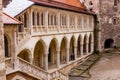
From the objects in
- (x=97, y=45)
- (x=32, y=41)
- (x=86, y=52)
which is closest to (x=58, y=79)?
(x=32, y=41)

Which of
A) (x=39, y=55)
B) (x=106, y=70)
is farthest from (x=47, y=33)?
(x=106, y=70)

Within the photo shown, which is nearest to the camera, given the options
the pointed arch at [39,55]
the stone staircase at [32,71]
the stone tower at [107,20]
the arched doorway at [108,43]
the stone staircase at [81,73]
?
the stone staircase at [32,71]

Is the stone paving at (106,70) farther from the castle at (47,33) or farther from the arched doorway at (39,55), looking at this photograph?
the arched doorway at (39,55)

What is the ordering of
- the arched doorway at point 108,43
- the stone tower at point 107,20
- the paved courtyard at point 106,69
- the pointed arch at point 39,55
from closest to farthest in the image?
the paved courtyard at point 106,69 → the pointed arch at point 39,55 → the stone tower at point 107,20 → the arched doorway at point 108,43

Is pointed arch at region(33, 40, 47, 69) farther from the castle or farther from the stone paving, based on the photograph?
the stone paving

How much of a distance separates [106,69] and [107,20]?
14408 mm

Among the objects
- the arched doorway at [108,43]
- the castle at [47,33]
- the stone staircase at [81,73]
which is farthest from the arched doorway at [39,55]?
the arched doorway at [108,43]

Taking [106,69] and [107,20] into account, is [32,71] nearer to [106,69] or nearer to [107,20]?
[106,69]

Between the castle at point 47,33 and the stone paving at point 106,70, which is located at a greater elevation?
the castle at point 47,33

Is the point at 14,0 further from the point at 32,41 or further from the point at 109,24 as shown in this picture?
the point at 109,24

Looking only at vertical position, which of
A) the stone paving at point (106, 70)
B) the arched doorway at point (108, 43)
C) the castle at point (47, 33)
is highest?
the castle at point (47, 33)

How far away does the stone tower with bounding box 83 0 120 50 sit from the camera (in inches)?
1526

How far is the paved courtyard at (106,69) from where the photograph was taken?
23359 mm

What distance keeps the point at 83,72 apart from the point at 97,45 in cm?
1459
